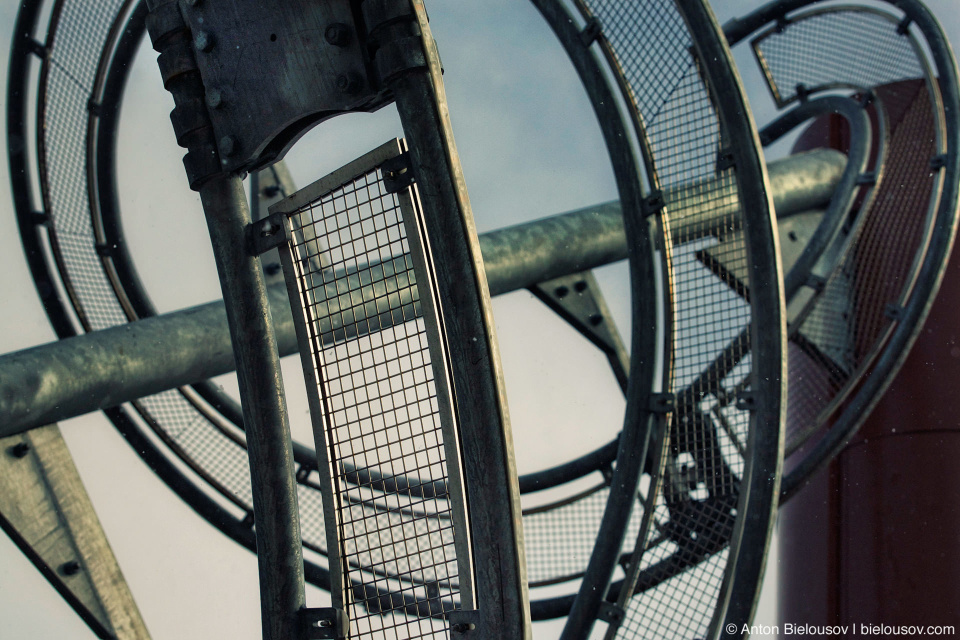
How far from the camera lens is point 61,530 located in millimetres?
3912

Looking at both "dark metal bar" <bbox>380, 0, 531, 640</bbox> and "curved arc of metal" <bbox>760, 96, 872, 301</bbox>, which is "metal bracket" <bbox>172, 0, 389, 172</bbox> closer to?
"dark metal bar" <bbox>380, 0, 531, 640</bbox>

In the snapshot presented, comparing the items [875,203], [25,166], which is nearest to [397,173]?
[25,166]

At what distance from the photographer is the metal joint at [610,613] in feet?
13.7

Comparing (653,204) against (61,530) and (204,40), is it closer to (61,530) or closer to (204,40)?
(204,40)

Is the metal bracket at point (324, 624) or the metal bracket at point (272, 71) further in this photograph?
the metal bracket at point (324, 624)

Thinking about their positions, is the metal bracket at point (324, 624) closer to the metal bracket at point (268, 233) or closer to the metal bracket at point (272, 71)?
the metal bracket at point (268, 233)

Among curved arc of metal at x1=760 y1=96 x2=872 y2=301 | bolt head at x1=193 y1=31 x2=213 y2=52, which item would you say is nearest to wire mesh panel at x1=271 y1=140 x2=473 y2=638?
bolt head at x1=193 y1=31 x2=213 y2=52

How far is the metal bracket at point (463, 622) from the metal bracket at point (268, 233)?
86cm

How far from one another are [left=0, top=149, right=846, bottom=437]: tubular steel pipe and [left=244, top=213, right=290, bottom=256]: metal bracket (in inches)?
68.9

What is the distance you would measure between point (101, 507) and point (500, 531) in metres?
4.69

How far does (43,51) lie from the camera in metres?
4.80

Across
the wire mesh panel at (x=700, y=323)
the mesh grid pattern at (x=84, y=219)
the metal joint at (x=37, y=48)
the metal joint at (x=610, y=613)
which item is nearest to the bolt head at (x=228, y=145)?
the wire mesh panel at (x=700, y=323)

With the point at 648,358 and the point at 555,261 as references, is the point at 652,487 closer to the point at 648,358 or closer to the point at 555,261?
the point at 648,358

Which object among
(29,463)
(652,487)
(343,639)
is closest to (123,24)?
(29,463)
